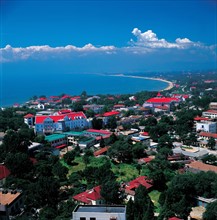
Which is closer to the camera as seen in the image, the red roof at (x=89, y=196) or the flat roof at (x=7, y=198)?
the flat roof at (x=7, y=198)

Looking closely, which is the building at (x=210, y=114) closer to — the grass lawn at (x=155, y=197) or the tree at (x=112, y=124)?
the tree at (x=112, y=124)

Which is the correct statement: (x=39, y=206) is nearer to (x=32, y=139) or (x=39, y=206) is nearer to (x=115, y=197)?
(x=115, y=197)

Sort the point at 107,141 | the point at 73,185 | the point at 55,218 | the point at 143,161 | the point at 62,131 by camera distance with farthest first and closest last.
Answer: the point at 62,131
the point at 107,141
the point at 143,161
the point at 73,185
the point at 55,218

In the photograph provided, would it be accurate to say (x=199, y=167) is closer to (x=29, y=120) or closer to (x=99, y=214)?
(x=99, y=214)

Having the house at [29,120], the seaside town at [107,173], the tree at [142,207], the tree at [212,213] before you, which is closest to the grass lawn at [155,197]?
the seaside town at [107,173]

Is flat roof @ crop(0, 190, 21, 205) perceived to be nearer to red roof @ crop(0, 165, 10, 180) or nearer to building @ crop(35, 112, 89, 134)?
red roof @ crop(0, 165, 10, 180)

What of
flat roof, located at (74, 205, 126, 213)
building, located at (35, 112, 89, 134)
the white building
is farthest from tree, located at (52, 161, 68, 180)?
the white building

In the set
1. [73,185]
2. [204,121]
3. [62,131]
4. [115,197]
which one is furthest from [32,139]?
[204,121]
